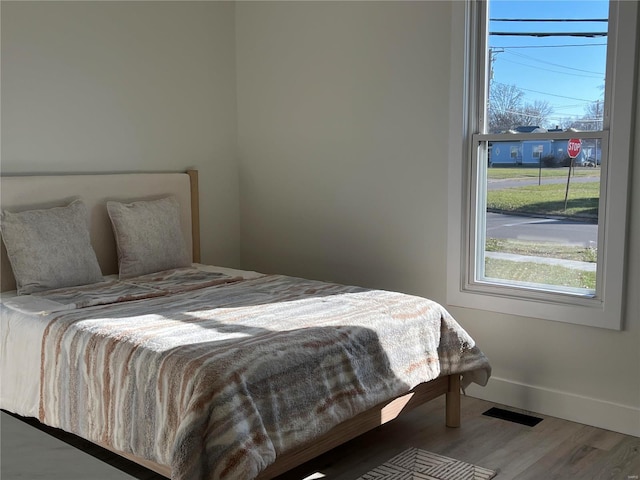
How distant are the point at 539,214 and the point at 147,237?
2178 millimetres

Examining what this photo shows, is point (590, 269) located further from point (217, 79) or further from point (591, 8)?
point (217, 79)

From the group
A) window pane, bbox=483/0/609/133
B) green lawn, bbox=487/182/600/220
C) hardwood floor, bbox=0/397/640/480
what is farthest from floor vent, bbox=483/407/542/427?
window pane, bbox=483/0/609/133

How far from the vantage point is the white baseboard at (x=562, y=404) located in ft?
11.0

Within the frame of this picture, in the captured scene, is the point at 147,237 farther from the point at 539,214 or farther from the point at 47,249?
the point at 539,214

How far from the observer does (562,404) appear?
3.56 m

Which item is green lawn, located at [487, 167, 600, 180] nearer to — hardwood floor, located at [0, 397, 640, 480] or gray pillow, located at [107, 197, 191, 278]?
hardwood floor, located at [0, 397, 640, 480]

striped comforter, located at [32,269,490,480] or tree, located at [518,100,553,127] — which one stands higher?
tree, located at [518,100,553,127]

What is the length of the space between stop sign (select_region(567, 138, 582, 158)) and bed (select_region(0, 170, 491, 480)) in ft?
3.47

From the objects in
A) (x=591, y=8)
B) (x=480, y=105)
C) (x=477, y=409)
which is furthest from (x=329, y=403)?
(x=591, y=8)

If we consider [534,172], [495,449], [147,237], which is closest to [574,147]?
[534,172]

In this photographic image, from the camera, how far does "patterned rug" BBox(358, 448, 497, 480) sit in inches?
113

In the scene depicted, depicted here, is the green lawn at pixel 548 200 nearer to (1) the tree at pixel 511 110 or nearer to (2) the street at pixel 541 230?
(2) the street at pixel 541 230

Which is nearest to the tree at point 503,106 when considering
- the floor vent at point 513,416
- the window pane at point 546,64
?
the window pane at point 546,64

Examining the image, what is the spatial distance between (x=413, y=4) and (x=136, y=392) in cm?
262
